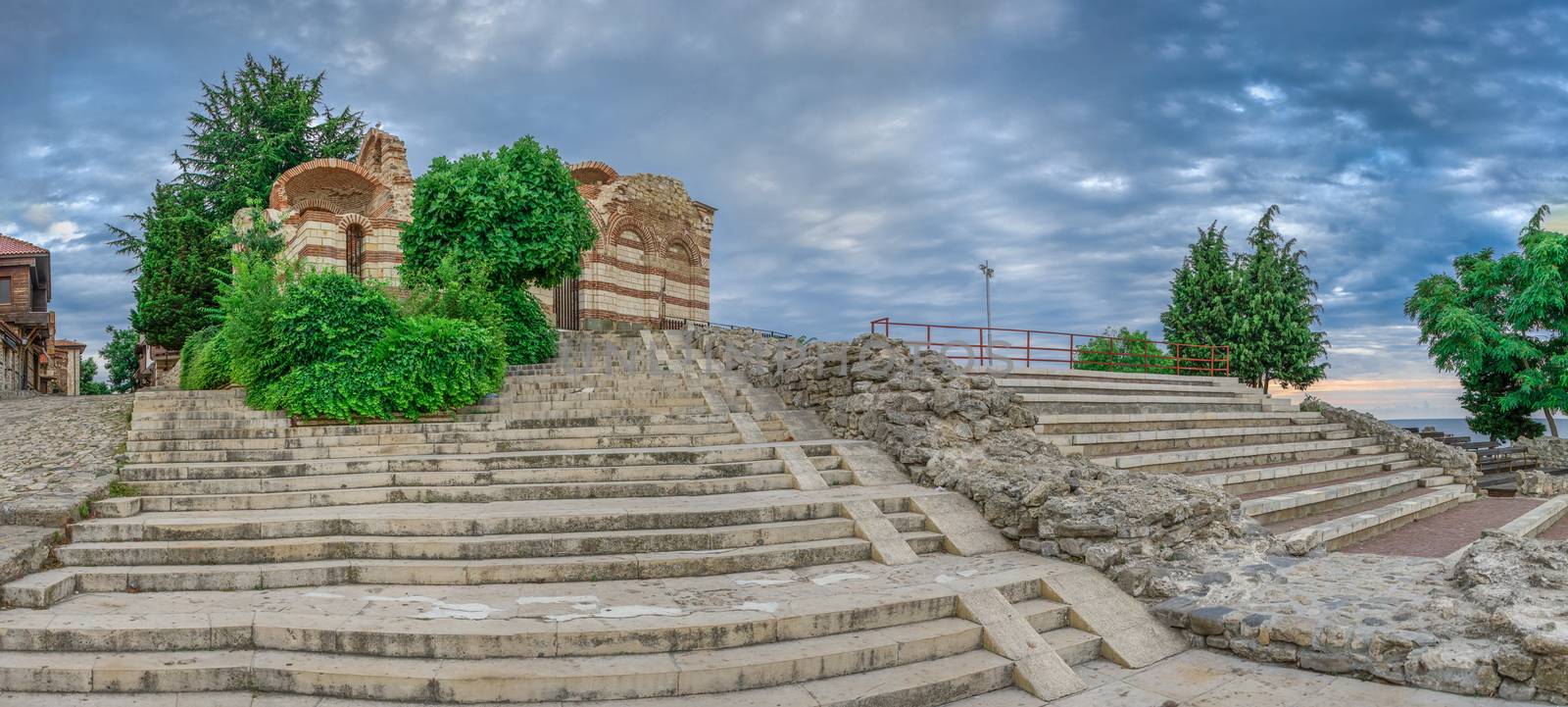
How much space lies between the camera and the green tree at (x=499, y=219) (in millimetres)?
17703

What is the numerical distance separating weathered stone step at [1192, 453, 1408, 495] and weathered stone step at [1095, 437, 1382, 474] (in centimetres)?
23

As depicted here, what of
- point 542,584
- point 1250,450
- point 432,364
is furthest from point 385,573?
point 1250,450

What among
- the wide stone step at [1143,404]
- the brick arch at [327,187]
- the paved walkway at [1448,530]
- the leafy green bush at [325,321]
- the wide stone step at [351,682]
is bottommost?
the paved walkway at [1448,530]

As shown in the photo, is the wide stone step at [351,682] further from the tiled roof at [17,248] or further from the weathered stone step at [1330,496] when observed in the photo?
the tiled roof at [17,248]

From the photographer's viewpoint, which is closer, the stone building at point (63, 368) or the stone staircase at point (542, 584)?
the stone staircase at point (542, 584)

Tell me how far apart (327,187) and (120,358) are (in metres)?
31.3

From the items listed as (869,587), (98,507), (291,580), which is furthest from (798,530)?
(98,507)

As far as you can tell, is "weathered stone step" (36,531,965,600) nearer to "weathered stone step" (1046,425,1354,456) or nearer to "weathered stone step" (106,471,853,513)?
"weathered stone step" (106,471,853,513)

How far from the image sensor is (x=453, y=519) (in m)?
7.02

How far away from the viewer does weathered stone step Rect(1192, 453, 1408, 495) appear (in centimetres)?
1194

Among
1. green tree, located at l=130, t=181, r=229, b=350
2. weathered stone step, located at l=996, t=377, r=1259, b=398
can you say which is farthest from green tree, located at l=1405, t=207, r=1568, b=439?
green tree, located at l=130, t=181, r=229, b=350

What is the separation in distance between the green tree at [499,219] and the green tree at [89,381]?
101 feet

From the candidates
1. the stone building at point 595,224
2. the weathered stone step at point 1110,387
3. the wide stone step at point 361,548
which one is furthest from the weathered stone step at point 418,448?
the stone building at point 595,224

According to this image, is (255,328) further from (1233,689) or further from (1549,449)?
(1549,449)
